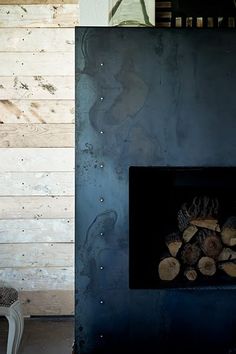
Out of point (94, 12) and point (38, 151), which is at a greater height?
point (94, 12)

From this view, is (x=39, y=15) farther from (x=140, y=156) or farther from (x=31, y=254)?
(x=31, y=254)

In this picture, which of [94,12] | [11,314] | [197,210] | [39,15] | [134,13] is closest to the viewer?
[11,314]

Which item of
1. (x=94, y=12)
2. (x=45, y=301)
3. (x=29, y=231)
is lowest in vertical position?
(x=45, y=301)

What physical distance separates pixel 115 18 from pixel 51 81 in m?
0.52

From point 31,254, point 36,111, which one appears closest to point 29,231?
point 31,254

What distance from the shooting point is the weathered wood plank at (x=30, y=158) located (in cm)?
229

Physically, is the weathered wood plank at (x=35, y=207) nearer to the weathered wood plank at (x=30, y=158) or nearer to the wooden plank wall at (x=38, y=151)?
the wooden plank wall at (x=38, y=151)

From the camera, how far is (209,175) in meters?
1.89

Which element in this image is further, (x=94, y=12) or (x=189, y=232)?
(x=94, y=12)

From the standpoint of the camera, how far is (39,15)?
2.26m

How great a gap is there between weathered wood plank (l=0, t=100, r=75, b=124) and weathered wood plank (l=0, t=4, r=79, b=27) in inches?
13.1

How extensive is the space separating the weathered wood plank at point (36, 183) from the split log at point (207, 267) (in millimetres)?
696

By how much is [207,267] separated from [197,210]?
8.2 inches

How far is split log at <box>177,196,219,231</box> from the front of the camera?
193 centimetres
